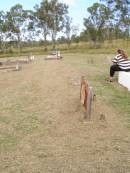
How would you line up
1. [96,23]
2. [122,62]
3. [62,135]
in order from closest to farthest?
[62,135]
[122,62]
[96,23]

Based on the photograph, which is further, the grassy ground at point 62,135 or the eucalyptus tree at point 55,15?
the eucalyptus tree at point 55,15

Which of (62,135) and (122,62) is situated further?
(122,62)

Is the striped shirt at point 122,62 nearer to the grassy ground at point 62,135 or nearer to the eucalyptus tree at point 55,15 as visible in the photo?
the grassy ground at point 62,135

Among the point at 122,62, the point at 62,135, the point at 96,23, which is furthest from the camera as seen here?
the point at 96,23

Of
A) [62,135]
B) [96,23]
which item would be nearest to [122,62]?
[62,135]

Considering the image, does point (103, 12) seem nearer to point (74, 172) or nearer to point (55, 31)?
point (55, 31)

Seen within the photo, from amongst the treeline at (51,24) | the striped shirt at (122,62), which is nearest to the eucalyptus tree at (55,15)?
the treeline at (51,24)

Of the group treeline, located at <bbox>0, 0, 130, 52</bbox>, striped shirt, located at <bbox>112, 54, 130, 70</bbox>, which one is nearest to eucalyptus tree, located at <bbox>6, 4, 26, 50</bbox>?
treeline, located at <bbox>0, 0, 130, 52</bbox>

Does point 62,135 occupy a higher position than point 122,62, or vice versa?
point 122,62

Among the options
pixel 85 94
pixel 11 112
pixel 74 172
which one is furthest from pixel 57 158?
pixel 11 112

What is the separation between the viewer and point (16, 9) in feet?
194

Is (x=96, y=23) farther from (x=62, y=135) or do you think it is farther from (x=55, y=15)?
(x=62, y=135)

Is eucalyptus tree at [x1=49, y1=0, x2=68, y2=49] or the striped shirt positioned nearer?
the striped shirt

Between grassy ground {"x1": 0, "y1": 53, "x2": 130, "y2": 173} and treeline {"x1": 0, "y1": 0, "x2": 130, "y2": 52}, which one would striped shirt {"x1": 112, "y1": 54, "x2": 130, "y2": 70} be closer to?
grassy ground {"x1": 0, "y1": 53, "x2": 130, "y2": 173}
